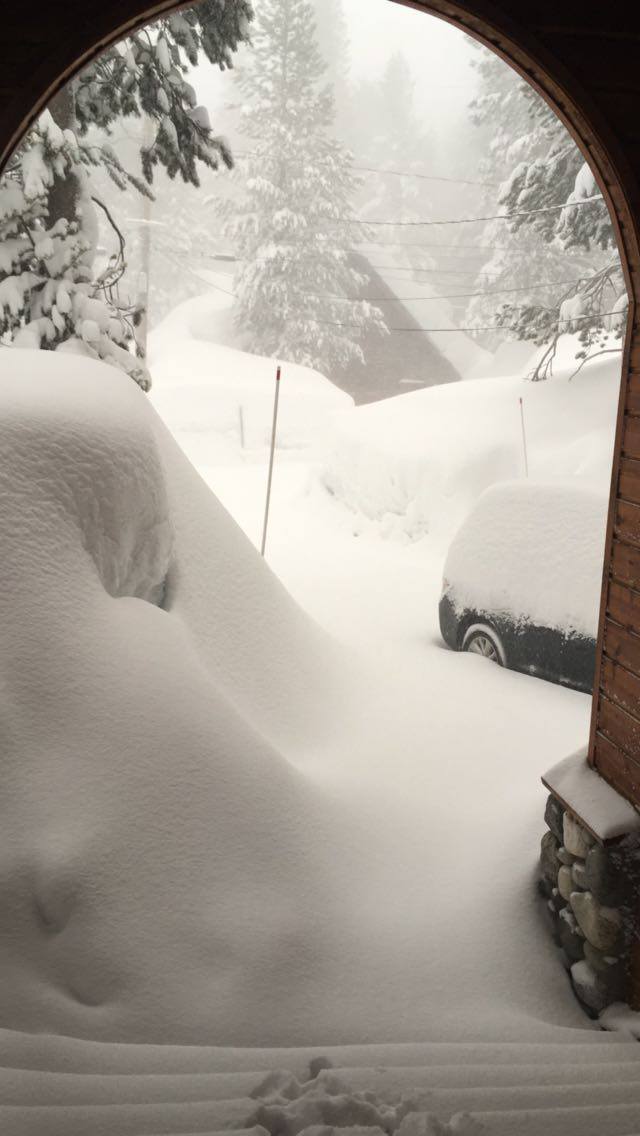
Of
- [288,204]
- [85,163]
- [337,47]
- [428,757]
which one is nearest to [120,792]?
[428,757]

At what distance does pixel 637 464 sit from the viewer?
3410 mm

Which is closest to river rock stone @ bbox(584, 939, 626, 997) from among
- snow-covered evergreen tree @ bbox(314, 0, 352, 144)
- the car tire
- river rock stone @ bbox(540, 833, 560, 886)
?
river rock stone @ bbox(540, 833, 560, 886)

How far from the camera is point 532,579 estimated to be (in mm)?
6898

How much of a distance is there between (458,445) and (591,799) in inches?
Result: 483

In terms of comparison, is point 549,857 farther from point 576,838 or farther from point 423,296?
point 423,296

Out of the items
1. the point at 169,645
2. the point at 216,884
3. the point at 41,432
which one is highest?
the point at 41,432

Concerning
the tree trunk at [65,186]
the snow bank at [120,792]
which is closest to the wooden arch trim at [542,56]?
the snow bank at [120,792]

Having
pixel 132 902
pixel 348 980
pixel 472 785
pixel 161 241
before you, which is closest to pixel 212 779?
pixel 132 902

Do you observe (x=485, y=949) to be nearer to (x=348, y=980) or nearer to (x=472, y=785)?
(x=348, y=980)

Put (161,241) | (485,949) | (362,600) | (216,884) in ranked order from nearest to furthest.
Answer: (216,884), (485,949), (362,600), (161,241)

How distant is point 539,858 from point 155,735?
7.21 feet

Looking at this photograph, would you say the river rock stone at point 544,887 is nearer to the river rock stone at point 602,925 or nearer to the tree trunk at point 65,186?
the river rock stone at point 602,925

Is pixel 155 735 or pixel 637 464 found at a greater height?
pixel 637 464

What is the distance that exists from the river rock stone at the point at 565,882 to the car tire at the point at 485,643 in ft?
11.0
